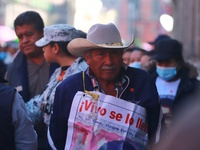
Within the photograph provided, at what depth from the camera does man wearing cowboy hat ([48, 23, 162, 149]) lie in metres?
4.02

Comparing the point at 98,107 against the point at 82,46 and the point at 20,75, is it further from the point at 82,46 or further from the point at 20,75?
the point at 20,75

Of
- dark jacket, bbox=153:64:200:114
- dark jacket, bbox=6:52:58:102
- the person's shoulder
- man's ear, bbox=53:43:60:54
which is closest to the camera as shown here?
the person's shoulder

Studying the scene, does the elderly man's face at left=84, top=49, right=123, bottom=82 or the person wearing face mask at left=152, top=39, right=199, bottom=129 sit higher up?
the elderly man's face at left=84, top=49, right=123, bottom=82

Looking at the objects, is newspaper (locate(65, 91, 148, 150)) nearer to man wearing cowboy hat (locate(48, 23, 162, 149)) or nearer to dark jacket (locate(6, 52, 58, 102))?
man wearing cowboy hat (locate(48, 23, 162, 149))

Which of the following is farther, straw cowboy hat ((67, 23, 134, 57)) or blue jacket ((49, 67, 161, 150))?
straw cowboy hat ((67, 23, 134, 57))

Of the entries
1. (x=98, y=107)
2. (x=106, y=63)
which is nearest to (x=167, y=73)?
(x=106, y=63)

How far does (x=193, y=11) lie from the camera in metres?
19.4

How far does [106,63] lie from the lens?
4.03 m

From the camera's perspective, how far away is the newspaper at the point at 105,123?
387 centimetres

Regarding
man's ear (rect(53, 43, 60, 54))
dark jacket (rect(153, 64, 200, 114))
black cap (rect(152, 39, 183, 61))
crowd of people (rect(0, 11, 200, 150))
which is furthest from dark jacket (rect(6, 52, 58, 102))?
black cap (rect(152, 39, 183, 61))

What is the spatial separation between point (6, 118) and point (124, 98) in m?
0.78

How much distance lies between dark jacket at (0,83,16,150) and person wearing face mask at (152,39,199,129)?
2478 mm

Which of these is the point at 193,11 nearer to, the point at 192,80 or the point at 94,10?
the point at 192,80

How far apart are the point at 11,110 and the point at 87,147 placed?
539 millimetres
